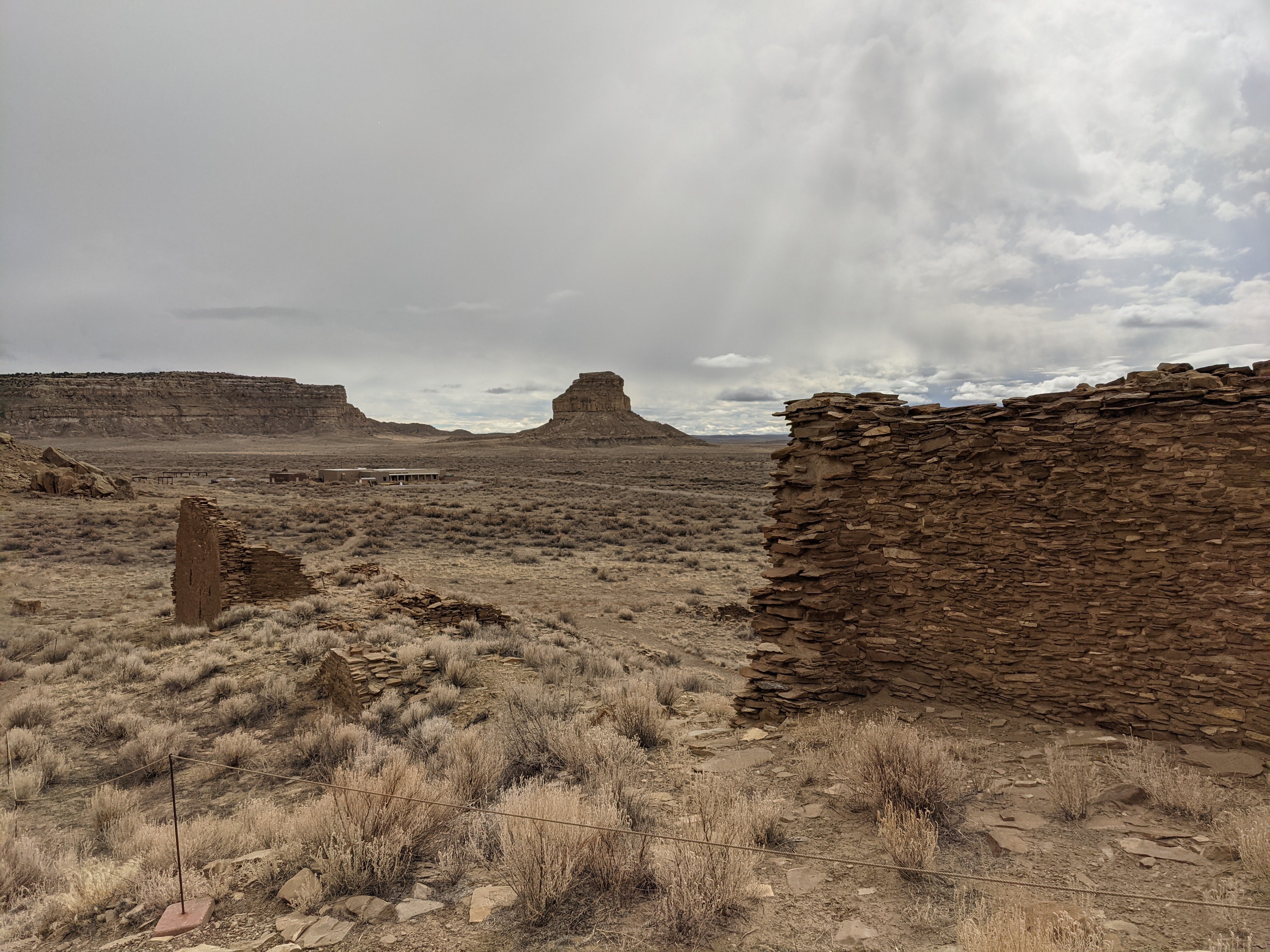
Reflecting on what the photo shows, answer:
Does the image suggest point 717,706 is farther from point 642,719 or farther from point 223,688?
point 223,688

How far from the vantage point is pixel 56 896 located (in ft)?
12.5

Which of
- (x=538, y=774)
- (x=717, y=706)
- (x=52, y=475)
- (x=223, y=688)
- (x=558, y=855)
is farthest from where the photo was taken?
(x=52, y=475)

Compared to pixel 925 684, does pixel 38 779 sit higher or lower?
lower

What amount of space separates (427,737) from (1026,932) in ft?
20.1

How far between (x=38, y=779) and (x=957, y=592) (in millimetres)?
10193

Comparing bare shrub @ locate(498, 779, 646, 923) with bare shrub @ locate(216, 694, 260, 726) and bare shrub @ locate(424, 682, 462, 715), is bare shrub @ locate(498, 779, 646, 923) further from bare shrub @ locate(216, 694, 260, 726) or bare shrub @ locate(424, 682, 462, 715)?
bare shrub @ locate(216, 694, 260, 726)

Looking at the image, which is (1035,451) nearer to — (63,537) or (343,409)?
(63,537)

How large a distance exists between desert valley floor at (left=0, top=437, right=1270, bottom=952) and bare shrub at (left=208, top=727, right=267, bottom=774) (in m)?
0.04

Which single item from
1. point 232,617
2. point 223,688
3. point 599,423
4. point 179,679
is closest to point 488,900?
point 223,688

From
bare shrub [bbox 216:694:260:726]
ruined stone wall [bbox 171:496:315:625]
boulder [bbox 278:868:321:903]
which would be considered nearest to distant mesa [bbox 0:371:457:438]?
ruined stone wall [bbox 171:496:315:625]

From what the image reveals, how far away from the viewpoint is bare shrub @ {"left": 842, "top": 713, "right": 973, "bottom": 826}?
4242 mm

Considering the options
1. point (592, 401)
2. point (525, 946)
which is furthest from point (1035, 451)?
point (592, 401)

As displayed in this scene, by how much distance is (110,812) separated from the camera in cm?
584

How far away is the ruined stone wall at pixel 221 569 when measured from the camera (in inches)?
492
